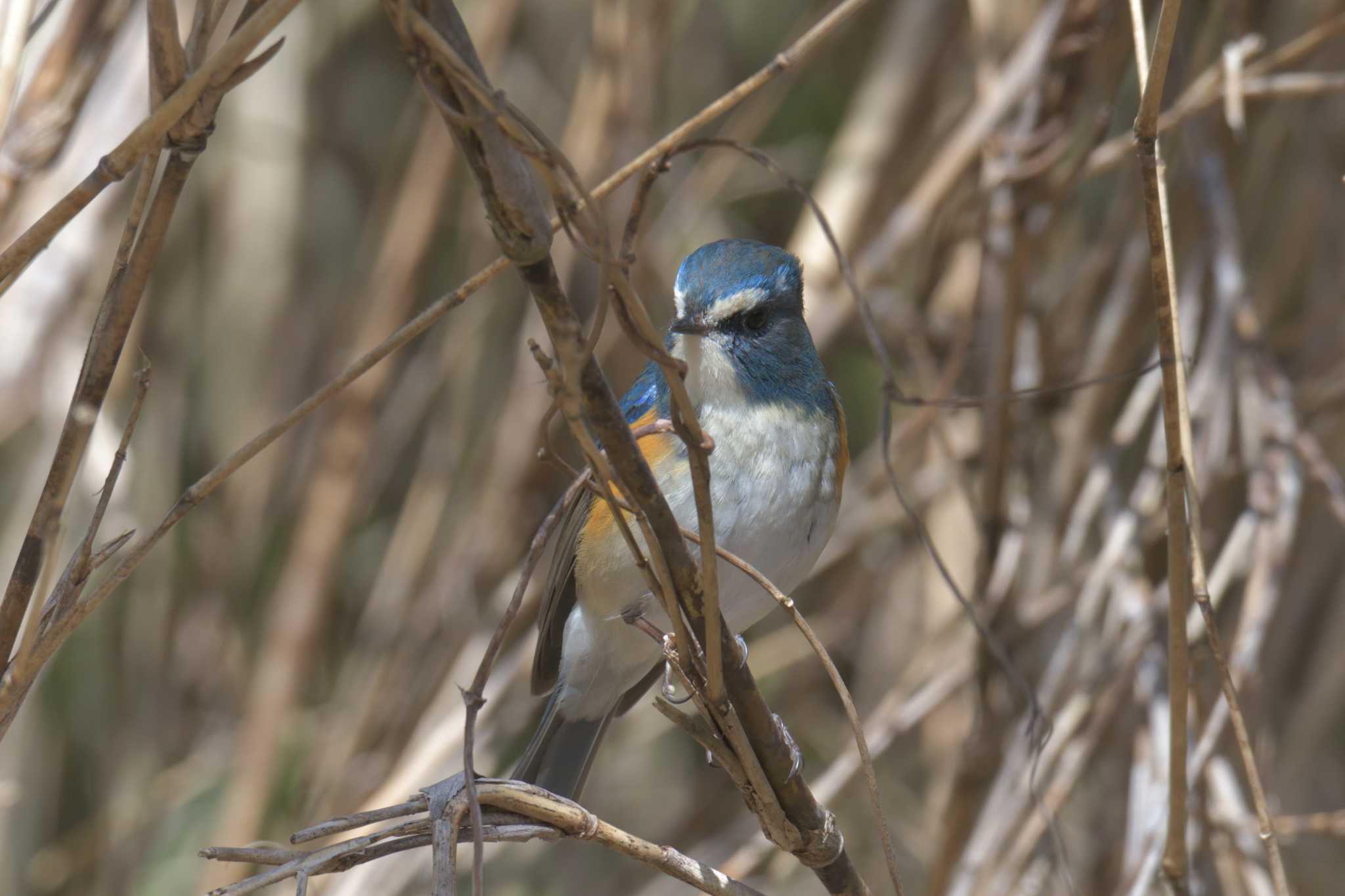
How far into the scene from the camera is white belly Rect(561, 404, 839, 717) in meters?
2.73

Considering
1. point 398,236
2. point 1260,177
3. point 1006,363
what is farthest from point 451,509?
point 1260,177

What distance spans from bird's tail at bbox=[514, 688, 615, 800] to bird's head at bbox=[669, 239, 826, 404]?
0.85m

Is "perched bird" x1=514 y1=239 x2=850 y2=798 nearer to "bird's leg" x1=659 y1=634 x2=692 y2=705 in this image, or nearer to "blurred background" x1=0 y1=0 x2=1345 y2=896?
"bird's leg" x1=659 y1=634 x2=692 y2=705

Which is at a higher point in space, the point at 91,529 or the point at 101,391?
the point at 101,391

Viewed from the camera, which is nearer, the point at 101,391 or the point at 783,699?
the point at 101,391

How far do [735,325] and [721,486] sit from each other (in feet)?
1.28

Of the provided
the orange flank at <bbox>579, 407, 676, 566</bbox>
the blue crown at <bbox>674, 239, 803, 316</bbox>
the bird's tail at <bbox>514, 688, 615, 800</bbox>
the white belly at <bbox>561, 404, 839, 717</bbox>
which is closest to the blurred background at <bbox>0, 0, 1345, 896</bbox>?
the bird's tail at <bbox>514, 688, 615, 800</bbox>

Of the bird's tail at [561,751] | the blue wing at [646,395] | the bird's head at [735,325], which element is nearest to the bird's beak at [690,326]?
the bird's head at [735,325]

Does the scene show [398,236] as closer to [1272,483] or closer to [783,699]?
[783,699]

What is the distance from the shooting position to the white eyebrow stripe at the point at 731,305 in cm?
287

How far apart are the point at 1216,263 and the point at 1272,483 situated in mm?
599

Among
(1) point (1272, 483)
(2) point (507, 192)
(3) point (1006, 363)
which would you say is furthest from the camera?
(3) point (1006, 363)

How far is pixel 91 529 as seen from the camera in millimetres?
1549

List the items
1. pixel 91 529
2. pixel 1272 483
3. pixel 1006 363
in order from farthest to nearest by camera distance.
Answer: pixel 1006 363 < pixel 1272 483 < pixel 91 529
